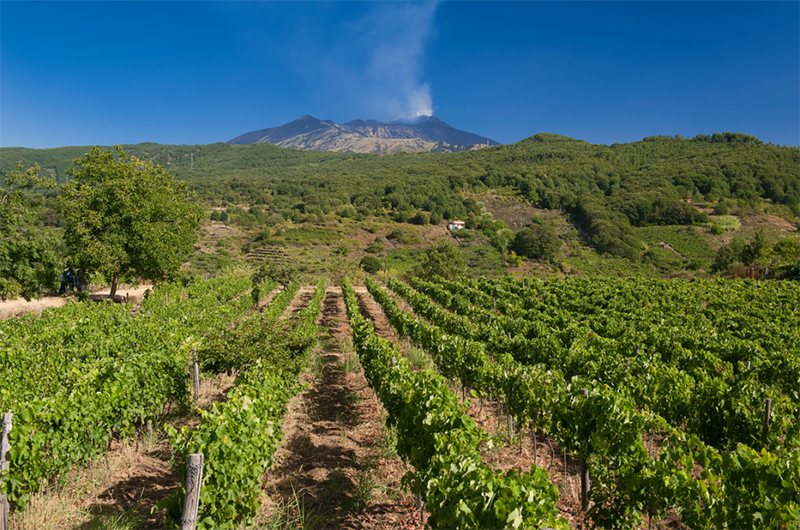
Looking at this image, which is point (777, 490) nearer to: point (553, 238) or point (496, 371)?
point (496, 371)

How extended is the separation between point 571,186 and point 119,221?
122 m

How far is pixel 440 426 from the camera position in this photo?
4867mm

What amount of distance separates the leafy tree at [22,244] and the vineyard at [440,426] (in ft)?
37.6

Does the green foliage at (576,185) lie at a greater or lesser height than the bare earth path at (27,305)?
greater

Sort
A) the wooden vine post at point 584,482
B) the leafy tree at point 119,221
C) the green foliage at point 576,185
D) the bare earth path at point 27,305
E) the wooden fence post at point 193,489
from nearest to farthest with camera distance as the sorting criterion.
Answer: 1. the wooden fence post at point 193,489
2. the wooden vine post at point 584,482
3. the bare earth path at point 27,305
4. the leafy tree at point 119,221
5. the green foliage at point 576,185

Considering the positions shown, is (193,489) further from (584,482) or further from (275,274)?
(275,274)

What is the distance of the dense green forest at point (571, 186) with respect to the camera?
9156 centimetres

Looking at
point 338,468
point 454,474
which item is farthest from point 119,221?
point 454,474

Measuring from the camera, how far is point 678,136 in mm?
162000

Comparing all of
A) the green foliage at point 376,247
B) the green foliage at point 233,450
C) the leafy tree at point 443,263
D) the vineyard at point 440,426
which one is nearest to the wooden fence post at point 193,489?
the vineyard at point 440,426

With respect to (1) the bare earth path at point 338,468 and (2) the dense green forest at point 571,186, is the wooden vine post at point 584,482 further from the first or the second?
(2) the dense green forest at point 571,186

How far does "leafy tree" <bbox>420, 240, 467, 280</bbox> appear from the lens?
4150 cm

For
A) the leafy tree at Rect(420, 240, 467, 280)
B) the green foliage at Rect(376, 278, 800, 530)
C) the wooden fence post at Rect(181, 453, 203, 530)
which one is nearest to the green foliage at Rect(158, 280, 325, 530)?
the wooden fence post at Rect(181, 453, 203, 530)

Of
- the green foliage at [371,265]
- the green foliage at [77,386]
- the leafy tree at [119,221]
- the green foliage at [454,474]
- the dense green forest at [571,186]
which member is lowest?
the green foliage at [371,265]
